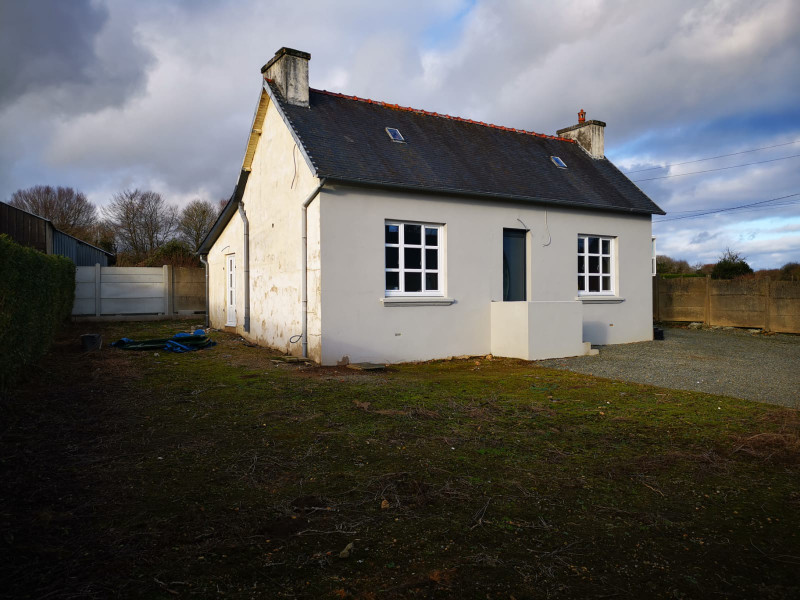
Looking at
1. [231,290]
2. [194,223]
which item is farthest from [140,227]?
[231,290]

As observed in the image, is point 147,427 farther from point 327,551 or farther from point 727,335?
point 727,335

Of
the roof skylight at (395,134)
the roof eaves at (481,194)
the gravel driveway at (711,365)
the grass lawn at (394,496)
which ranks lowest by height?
the grass lawn at (394,496)

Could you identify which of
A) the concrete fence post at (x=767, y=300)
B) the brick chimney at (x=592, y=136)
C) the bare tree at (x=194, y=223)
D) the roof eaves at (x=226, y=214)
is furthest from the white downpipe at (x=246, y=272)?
the bare tree at (x=194, y=223)

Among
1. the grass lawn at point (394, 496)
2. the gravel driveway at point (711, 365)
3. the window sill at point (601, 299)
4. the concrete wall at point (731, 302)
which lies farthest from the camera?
the concrete wall at point (731, 302)

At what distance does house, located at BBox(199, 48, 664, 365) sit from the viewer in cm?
1099

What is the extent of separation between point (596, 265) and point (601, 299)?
97cm

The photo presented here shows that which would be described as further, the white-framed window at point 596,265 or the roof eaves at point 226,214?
the roof eaves at point 226,214

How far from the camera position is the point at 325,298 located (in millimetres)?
10633

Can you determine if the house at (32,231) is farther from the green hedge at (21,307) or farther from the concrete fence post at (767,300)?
the concrete fence post at (767,300)

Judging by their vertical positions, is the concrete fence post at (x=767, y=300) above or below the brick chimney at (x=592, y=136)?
below

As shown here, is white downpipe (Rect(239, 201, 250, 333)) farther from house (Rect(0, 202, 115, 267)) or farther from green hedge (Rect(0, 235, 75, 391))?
house (Rect(0, 202, 115, 267))

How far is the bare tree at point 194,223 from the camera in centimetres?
3903

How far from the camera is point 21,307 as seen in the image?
7.53 metres

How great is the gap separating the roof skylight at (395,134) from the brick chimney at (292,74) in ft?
6.54
